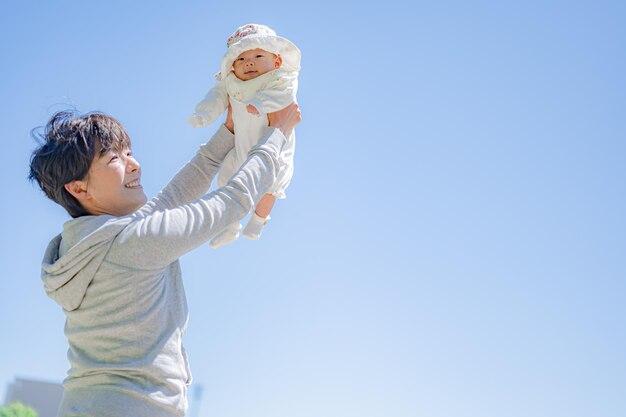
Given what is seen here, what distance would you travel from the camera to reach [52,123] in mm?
2129

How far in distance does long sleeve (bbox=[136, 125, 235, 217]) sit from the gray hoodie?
344 millimetres

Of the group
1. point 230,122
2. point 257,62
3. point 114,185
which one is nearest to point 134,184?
point 114,185

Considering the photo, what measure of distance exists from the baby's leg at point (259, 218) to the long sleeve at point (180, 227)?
940mm

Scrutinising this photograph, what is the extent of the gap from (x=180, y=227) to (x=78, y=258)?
11.3 inches

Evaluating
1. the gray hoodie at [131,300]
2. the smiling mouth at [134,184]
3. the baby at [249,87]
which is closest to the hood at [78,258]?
the gray hoodie at [131,300]

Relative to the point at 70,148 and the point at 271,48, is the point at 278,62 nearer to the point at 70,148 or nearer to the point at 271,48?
the point at 271,48

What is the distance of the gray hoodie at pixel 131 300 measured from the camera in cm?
187

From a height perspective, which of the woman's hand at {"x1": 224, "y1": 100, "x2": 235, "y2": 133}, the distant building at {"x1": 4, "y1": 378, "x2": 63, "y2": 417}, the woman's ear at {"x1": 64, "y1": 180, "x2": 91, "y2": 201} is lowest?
the woman's ear at {"x1": 64, "y1": 180, "x2": 91, "y2": 201}

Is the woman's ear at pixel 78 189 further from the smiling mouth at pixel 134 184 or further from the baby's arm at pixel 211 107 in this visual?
the baby's arm at pixel 211 107

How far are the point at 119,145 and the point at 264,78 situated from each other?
720 mm

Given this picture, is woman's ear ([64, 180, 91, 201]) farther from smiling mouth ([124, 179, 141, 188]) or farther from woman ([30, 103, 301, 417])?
smiling mouth ([124, 179, 141, 188])

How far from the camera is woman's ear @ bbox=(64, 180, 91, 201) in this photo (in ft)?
6.85

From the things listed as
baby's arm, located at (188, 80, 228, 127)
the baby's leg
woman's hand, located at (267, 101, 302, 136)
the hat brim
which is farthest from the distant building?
woman's hand, located at (267, 101, 302, 136)

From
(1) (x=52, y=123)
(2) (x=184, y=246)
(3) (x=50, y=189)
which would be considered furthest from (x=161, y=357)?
(1) (x=52, y=123)
